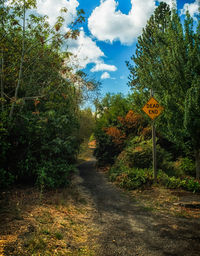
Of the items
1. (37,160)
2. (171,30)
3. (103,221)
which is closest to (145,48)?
(171,30)

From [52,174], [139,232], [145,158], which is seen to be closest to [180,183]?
[145,158]

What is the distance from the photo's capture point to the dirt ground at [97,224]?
320 centimetres

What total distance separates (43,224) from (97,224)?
1320 mm

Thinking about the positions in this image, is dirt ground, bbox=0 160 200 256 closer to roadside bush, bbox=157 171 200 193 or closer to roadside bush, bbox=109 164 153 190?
roadside bush, bbox=157 171 200 193

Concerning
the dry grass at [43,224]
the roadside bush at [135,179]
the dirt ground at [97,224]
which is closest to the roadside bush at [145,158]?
the roadside bush at [135,179]

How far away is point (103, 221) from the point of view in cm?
478

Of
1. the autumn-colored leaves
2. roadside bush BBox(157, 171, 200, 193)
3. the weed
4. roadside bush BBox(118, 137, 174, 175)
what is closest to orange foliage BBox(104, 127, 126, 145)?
the autumn-colored leaves

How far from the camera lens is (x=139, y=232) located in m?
4.07

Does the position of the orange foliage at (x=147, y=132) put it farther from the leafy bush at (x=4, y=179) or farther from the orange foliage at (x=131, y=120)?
the leafy bush at (x=4, y=179)

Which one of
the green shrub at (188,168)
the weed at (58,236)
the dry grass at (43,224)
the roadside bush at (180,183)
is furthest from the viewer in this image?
the green shrub at (188,168)

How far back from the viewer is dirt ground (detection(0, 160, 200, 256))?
3.20 metres

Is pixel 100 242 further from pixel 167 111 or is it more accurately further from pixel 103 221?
pixel 167 111

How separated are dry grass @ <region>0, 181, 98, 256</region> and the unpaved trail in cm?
30

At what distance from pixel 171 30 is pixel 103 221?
812 centimetres
